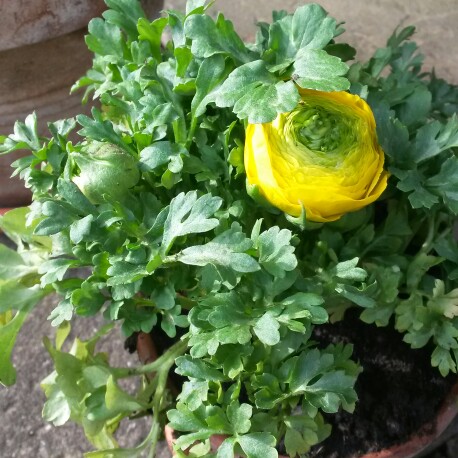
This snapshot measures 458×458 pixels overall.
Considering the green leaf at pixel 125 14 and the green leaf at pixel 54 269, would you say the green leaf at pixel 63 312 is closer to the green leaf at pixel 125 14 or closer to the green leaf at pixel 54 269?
the green leaf at pixel 54 269

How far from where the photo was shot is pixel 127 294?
56 centimetres

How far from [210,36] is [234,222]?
154 millimetres

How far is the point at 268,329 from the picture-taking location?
53cm

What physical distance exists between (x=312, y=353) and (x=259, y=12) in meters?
1.22

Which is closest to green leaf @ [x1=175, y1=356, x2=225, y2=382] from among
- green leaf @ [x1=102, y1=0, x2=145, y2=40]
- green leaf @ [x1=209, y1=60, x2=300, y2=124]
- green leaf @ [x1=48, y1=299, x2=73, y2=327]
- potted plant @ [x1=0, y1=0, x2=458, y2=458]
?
potted plant @ [x1=0, y1=0, x2=458, y2=458]

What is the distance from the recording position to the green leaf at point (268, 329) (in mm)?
522

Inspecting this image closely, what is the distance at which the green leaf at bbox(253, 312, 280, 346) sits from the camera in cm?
52

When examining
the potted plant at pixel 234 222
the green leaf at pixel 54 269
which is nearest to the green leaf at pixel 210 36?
the potted plant at pixel 234 222

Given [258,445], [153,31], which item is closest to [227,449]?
[258,445]

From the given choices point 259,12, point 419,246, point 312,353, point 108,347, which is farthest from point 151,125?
point 259,12

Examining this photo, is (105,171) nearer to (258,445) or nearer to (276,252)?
(276,252)

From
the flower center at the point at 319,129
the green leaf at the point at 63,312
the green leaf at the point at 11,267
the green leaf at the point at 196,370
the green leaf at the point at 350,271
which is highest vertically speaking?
the flower center at the point at 319,129

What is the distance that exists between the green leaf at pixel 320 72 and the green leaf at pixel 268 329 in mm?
179

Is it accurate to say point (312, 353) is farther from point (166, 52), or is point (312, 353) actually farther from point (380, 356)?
point (166, 52)
